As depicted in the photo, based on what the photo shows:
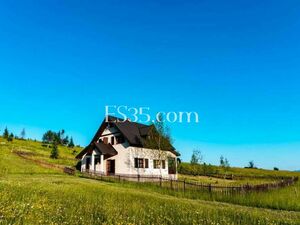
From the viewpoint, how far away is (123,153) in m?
37.7

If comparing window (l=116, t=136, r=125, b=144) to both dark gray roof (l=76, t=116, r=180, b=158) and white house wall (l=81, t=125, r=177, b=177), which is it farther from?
dark gray roof (l=76, t=116, r=180, b=158)

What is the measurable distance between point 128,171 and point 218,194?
1969cm

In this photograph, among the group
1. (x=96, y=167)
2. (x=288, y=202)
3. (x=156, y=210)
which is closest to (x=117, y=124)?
(x=96, y=167)

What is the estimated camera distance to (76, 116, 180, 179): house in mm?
37250

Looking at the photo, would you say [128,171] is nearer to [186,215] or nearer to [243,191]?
[243,191]

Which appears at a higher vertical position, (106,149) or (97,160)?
(106,149)

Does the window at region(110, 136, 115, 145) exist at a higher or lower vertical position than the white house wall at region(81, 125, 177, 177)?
higher

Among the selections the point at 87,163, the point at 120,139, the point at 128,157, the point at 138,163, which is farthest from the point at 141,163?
the point at 87,163

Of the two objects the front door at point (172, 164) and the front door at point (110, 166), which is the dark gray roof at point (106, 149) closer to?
the front door at point (110, 166)

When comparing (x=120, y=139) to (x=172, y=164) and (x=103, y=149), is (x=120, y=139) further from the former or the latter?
(x=172, y=164)

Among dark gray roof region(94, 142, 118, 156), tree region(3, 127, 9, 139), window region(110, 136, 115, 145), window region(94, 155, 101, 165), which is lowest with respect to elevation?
window region(94, 155, 101, 165)

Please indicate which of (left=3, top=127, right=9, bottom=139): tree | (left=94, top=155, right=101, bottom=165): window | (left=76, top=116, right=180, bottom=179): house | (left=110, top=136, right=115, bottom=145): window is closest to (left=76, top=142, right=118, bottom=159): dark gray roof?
(left=76, top=116, right=180, bottom=179): house

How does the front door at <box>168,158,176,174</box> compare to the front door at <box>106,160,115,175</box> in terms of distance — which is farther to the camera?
the front door at <box>168,158,176,174</box>

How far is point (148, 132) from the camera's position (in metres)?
38.8
